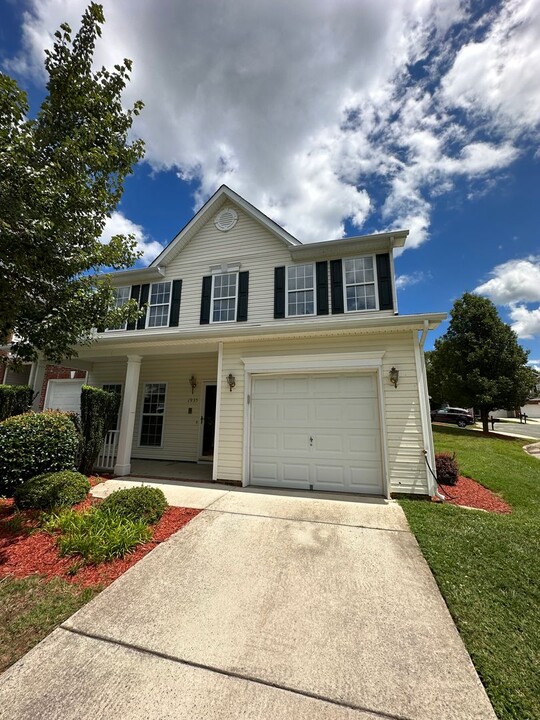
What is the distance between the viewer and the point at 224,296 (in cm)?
1072

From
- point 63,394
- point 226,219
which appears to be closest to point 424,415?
point 226,219

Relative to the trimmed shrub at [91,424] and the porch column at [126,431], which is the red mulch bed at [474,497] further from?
the trimmed shrub at [91,424]

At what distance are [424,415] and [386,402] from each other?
0.78 meters

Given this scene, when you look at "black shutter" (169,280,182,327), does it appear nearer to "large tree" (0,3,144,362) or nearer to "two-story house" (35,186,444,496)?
"two-story house" (35,186,444,496)

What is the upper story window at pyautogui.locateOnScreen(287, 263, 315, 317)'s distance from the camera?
32.6 ft

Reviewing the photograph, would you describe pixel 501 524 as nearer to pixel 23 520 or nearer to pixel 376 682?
pixel 376 682

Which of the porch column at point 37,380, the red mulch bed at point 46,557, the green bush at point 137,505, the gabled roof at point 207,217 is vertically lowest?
the red mulch bed at point 46,557

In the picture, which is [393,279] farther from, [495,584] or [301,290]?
[495,584]

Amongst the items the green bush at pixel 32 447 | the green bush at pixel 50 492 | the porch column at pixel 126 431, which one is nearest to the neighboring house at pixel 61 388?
the porch column at pixel 126 431

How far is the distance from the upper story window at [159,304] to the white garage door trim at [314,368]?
516cm

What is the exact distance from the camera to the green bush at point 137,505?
15.1 feet

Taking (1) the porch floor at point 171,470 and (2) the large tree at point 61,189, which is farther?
(1) the porch floor at point 171,470

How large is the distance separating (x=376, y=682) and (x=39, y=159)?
667 centimetres

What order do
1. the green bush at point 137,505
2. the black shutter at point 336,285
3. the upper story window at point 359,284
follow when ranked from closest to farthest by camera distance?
the green bush at point 137,505, the upper story window at point 359,284, the black shutter at point 336,285
